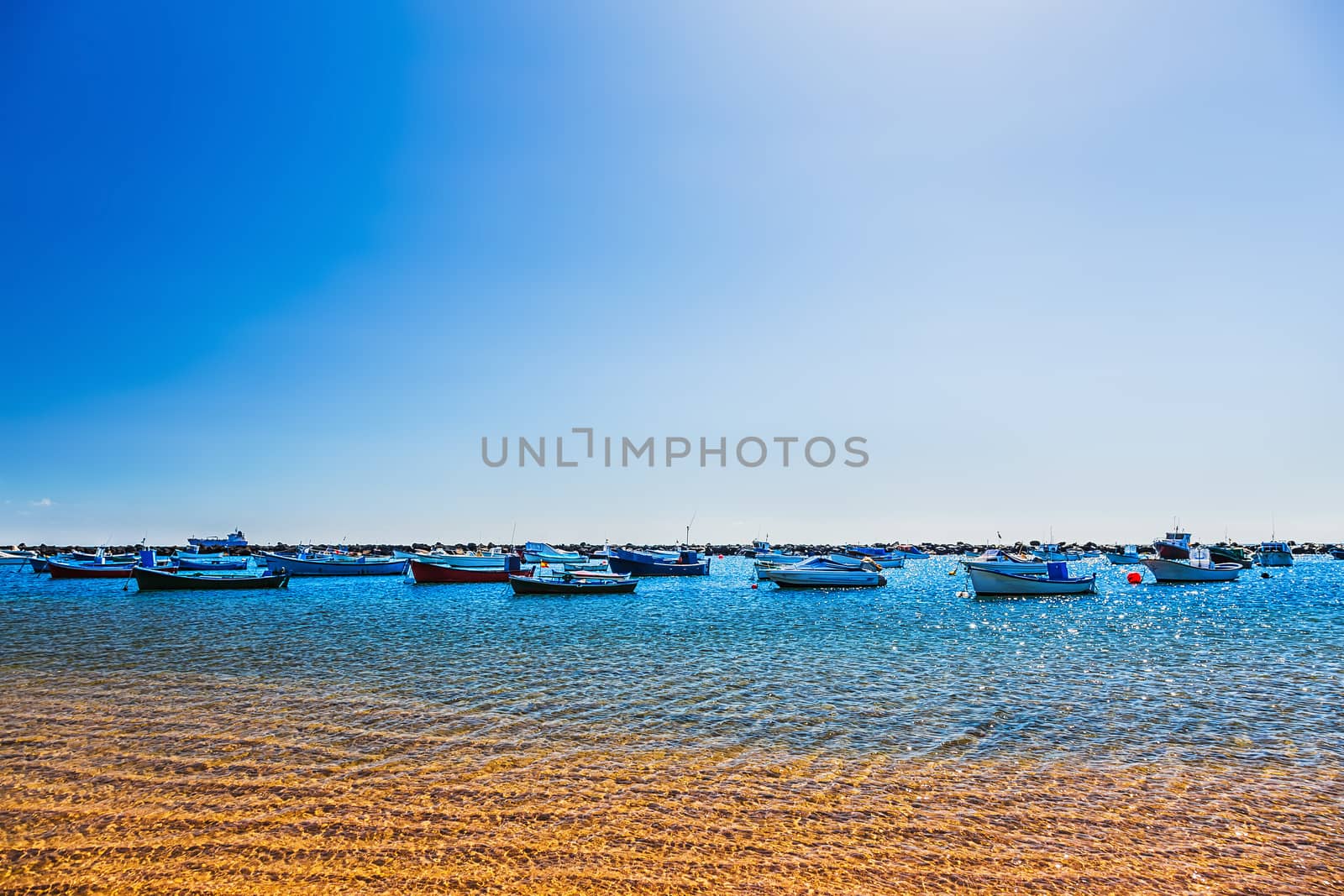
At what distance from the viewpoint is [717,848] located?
7707 millimetres

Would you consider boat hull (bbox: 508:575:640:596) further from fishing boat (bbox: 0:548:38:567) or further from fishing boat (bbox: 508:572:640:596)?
fishing boat (bbox: 0:548:38:567)

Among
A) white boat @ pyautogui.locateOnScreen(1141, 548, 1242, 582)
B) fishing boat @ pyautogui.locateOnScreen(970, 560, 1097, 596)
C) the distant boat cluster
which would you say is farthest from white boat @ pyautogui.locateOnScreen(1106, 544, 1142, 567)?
fishing boat @ pyautogui.locateOnScreen(970, 560, 1097, 596)

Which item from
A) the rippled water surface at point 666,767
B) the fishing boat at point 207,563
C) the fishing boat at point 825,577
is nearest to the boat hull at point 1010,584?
the fishing boat at point 825,577

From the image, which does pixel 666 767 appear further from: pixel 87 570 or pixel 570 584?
pixel 87 570

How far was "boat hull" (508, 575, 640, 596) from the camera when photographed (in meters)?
50.3

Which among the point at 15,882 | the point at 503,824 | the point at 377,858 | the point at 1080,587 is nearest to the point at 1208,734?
the point at 503,824

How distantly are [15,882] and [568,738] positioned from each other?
7240 mm

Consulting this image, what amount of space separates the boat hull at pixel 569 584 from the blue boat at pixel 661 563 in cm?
2130

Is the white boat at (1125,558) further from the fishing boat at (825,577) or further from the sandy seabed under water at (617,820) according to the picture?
the sandy seabed under water at (617,820)

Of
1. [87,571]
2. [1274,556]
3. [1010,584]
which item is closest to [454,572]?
[87,571]

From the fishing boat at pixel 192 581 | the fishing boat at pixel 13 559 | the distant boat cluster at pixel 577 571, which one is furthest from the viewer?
the fishing boat at pixel 13 559

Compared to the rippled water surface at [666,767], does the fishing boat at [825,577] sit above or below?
below

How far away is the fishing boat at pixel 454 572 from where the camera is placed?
6194 centimetres

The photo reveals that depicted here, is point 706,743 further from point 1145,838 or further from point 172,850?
point 172,850
